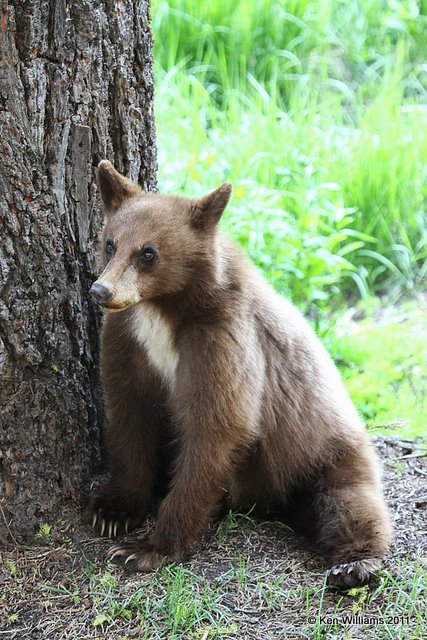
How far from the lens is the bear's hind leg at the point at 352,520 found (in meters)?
3.54

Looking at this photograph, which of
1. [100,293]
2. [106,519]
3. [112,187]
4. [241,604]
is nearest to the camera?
[100,293]

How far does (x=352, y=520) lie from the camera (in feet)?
12.3

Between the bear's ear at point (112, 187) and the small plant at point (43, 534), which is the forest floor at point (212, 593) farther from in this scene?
the bear's ear at point (112, 187)

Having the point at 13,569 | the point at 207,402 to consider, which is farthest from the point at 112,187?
the point at 13,569

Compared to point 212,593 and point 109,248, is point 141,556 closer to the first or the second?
point 212,593

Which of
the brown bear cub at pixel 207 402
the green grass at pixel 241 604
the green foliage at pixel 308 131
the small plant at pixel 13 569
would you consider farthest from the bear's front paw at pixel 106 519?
the green foliage at pixel 308 131

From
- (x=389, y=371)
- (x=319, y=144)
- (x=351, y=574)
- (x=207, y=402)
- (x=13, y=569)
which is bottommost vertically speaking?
(x=389, y=371)

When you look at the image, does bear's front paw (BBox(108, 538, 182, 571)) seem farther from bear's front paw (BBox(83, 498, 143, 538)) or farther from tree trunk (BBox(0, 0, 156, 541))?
tree trunk (BBox(0, 0, 156, 541))

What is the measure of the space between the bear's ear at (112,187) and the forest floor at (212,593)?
127 centimetres

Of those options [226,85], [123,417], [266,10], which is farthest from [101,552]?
[266,10]

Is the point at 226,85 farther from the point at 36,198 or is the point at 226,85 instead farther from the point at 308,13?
the point at 36,198

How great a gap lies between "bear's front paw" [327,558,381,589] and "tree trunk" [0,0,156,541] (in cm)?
111

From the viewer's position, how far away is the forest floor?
3328 millimetres

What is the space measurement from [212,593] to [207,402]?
2.30 ft
